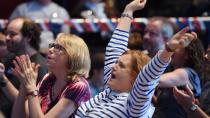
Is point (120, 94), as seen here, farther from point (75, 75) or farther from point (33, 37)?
point (33, 37)

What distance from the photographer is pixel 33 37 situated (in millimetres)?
7570

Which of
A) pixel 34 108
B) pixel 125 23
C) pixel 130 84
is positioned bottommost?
pixel 34 108

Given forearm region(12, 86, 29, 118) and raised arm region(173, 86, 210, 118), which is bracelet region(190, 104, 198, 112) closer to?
raised arm region(173, 86, 210, 118)

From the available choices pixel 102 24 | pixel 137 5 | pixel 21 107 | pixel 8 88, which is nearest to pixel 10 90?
pixel 8 88

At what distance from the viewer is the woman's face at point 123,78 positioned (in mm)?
5254

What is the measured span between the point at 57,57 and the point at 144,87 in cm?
117

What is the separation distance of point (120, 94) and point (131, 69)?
7.6 inches

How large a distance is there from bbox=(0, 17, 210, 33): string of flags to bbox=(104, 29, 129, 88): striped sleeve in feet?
11.1

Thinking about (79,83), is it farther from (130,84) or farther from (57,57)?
(130,84)

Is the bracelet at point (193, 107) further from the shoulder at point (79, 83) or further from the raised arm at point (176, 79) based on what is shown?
the shoulder at point (79, 83)

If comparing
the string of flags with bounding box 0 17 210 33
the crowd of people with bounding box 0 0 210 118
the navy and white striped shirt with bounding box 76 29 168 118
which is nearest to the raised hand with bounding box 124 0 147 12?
the crowd of people with bounding box 0 0 210 118

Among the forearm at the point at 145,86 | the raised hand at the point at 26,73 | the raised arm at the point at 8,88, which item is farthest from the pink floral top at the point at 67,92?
the forearm at the point at 145,86

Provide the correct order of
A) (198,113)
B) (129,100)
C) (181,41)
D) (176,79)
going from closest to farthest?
(181,41) < (129,100) < (198,113) < (176,79)

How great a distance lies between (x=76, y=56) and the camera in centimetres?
584
